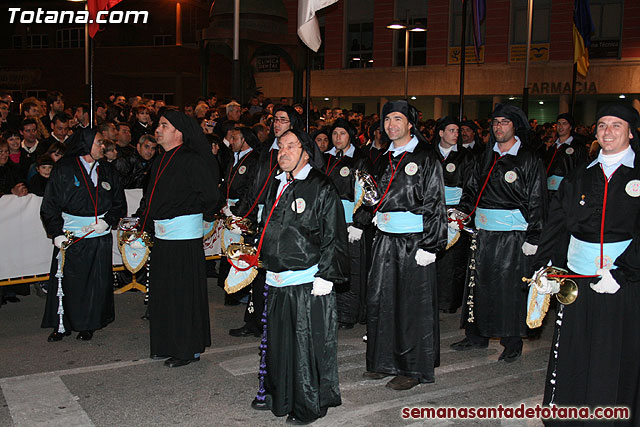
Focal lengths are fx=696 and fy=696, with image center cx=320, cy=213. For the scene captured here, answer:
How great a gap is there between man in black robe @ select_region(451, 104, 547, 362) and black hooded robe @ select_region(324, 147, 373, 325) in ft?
4.72

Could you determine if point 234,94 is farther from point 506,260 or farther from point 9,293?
point 506,260

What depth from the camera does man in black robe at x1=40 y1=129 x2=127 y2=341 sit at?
7340 millimetres

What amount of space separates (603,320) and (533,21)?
25.2m

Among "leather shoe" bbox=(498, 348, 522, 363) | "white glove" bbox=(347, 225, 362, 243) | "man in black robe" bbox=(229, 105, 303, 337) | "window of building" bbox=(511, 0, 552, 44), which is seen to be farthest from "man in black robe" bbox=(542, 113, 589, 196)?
"window of building" bbox=(511, 0, 552, 44)

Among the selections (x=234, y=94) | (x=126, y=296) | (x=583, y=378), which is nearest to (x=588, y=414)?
(x=583, y=378)

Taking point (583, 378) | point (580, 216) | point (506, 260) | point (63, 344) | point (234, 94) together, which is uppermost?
point (234, 94)

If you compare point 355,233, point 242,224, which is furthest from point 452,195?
point 242,224

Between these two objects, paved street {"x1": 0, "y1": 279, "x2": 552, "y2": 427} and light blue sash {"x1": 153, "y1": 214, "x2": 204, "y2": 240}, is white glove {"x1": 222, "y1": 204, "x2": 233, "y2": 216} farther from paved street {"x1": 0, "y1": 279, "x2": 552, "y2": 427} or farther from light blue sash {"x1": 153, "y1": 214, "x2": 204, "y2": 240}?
light blue sash {"x1": 153, "y1": 214, "x2": 204, "y2": 240}

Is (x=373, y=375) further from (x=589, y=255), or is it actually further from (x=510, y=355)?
(x=589, y=255)

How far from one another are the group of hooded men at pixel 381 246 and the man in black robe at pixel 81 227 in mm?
15

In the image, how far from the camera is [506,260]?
22.6ft

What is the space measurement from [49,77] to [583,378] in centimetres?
3435

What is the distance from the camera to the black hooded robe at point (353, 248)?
8078mm

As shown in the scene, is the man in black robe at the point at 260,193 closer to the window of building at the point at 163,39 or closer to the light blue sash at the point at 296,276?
the light blue sash at the point at 296,276
